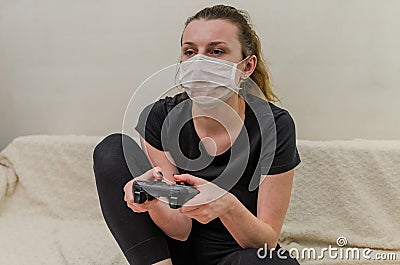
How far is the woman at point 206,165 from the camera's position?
1.01 meters

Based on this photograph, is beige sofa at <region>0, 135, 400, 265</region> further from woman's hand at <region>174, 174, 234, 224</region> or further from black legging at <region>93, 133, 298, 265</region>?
woman's hand at <region>174, 174, 234, 224</region>

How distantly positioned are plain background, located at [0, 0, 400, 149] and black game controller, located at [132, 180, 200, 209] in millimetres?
702

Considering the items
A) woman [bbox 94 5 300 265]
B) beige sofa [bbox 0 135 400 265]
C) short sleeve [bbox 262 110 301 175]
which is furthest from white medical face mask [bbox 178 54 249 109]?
beige sofa [bbox 0 135 400 265]

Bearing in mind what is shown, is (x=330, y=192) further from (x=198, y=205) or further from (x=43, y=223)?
(x=43, y=223)

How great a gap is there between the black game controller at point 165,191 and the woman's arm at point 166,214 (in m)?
0.07

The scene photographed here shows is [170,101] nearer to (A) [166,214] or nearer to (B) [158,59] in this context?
(A) [166,214]

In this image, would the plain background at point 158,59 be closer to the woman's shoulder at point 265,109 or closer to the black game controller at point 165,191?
the woman's shoulder at point 265,109

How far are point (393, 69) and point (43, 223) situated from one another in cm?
105

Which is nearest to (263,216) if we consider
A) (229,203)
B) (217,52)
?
(229,203)

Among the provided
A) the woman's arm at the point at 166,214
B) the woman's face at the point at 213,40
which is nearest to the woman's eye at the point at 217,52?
the woman's face at the point at 213,40

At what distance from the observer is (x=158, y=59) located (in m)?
1.57

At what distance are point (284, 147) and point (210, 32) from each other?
0.27 meters

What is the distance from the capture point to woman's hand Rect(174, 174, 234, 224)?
88 centimetres

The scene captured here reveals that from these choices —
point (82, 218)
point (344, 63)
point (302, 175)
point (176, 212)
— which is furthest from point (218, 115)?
point (82, 218)
